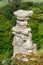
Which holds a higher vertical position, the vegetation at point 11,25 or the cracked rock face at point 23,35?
the cracked rock face at point 23,35

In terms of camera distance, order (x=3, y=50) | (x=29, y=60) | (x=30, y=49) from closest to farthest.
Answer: (x=29, y=60), (x=30, y=49), (x=3, y=50)

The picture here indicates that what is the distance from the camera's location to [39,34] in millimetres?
18719

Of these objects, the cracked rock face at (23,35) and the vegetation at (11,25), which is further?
the vegetation at (11,25)

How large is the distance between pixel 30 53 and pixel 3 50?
3.75 meters

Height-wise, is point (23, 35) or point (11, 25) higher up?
point (23, 35)

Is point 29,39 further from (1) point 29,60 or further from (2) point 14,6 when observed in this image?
(2) point 14,6

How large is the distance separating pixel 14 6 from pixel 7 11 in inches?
19.7

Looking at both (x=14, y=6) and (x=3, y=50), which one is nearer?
(x=3, y=50)

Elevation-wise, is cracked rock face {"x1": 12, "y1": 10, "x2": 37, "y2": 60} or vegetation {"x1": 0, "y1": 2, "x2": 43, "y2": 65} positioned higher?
cracked rock face {"x1": 12, "y1": 10, "x2": 37, "y2": 60}

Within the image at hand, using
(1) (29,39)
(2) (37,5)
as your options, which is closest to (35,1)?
(2) (37,5)

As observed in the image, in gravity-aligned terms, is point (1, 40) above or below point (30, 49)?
below

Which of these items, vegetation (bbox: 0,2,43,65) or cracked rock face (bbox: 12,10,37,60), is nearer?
cracked rock face (bbox: 12,10,37,60)

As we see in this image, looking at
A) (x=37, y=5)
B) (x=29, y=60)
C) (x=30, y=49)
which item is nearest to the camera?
(x=29, y=60)

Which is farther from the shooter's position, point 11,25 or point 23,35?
point 11,25
